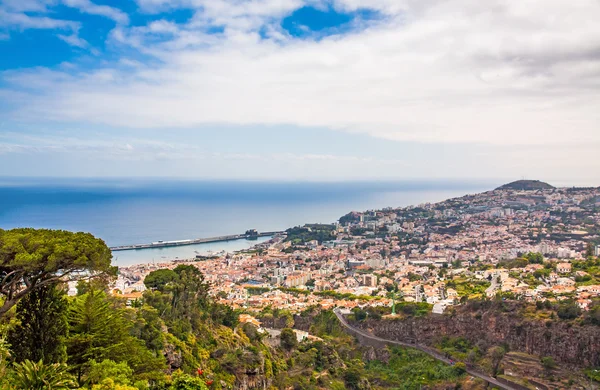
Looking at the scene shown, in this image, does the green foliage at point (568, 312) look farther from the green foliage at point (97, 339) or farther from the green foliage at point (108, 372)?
the green foliage at point (108, 372)

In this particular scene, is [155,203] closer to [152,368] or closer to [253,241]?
[253,241]

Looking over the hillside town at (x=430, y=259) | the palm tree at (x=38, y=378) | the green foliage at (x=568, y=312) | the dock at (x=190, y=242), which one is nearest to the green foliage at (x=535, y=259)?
the hillside town at (x=430, y=259)

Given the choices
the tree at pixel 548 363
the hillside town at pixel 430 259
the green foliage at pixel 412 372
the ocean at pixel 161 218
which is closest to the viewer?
the tree at pixel 548 363

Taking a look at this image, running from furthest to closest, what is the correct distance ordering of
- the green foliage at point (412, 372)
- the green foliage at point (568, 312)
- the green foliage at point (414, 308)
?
the green foliage at point (414, 308) → the green foliage at point (568, 312) → the green foliage at point (412, 372)

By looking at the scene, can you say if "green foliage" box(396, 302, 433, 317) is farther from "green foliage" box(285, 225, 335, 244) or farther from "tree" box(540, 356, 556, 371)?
"green foliage" box(285, 225, 335, 244)

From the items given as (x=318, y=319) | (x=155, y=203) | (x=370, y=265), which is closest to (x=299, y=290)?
(x=318, y=319)
